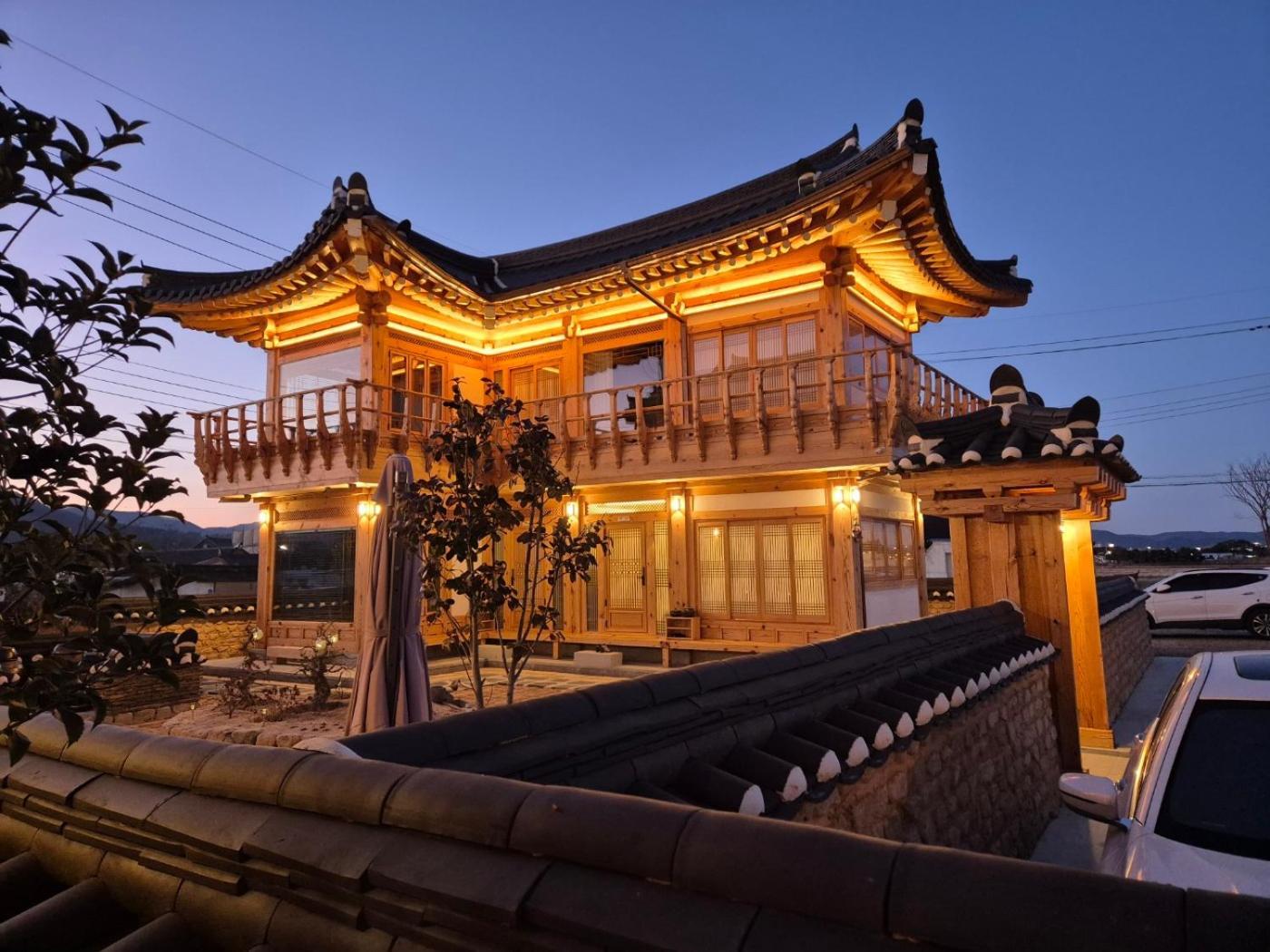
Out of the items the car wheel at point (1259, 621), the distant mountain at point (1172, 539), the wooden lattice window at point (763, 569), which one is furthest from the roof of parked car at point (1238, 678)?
the distant mountain at point (1172, 539)

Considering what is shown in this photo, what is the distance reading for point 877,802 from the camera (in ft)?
12.0

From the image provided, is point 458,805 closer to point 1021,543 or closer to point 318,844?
point 318,844

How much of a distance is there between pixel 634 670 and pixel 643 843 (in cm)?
1183

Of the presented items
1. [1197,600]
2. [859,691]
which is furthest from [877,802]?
[1197,600]

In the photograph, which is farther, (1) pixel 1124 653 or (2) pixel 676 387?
(2) pixel 676 387

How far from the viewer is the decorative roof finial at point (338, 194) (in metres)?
13.1

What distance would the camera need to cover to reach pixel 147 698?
1020 centimetres

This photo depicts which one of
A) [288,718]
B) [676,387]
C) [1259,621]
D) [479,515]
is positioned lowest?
[288,718]

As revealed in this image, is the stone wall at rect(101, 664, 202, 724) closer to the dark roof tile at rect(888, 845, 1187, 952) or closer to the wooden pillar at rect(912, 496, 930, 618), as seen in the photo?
the dark roof tile at rect(888, 845, 1187, 952)

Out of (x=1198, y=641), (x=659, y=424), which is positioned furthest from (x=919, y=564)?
(x=1198, y=641)

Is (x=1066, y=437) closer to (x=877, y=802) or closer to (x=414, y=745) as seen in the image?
(x=877, y=802)

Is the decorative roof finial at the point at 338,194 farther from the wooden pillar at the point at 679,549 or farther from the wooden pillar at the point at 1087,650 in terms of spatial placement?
the wooden pillar at the point at 1087,650

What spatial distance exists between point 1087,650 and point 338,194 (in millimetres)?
13598

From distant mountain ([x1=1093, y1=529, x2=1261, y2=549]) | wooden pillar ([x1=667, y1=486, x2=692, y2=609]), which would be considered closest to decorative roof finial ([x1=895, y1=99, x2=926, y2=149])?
wooden pillar ([x1=667, y1=486, x2=692, y2=609])
